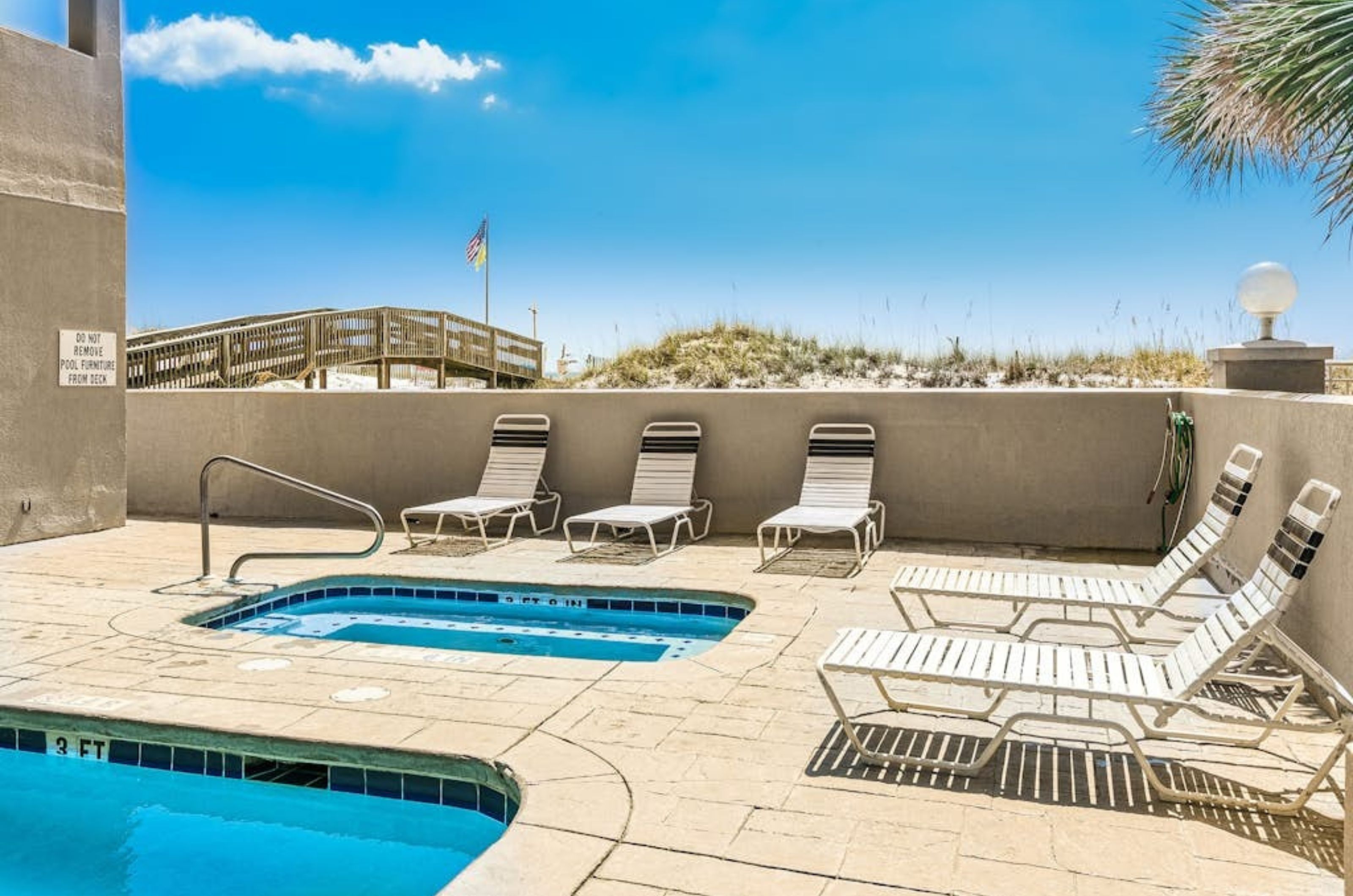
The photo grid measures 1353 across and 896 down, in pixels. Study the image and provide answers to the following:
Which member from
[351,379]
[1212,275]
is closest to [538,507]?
[1212,275]

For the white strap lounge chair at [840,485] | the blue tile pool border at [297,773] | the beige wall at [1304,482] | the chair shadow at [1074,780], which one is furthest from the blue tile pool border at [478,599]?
the beige wall at [1304,482]

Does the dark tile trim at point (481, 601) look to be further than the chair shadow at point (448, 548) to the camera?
No

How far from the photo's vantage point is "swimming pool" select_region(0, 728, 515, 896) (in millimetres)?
2916

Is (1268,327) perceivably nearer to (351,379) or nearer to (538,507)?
(538,507)

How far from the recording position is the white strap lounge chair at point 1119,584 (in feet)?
13.8

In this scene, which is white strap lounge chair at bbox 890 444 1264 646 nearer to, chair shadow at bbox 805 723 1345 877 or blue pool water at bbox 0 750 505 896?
chair shadow at bbox 805 723 1345 877

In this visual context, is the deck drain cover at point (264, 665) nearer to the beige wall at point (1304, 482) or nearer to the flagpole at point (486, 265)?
the beige wall at point (1304, 482)

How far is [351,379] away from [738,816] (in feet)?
69.2

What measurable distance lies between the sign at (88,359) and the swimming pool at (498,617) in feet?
11.8

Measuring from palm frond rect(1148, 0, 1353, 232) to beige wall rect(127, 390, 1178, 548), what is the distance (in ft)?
6.82

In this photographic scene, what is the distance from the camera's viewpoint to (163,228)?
23938 millimetres

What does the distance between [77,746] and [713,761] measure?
7.69ft

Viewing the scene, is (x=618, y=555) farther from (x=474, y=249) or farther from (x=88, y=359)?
(x=474, y=249)

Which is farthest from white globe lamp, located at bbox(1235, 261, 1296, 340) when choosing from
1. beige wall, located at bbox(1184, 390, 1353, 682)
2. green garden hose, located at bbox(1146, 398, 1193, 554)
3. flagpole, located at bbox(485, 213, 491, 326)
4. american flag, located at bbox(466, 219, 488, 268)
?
flagpole, located at bbox(485, 213, 491, 326)
